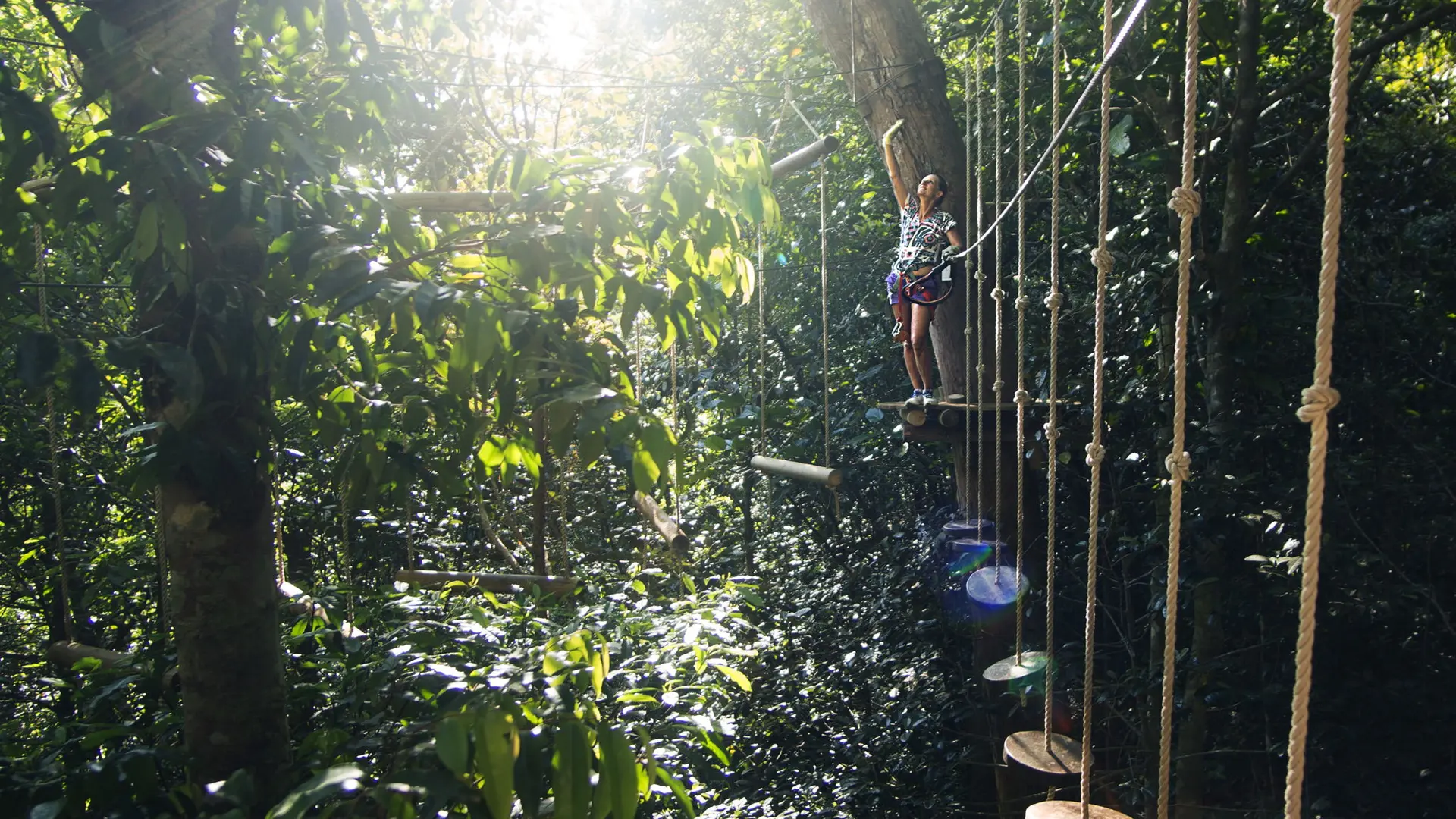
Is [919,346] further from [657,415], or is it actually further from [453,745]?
[453,745]

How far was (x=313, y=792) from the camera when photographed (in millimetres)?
873

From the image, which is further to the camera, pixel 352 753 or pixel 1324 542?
pixel 1324 542

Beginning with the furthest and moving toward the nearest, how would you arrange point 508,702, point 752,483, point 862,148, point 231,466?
point 752,483 → point 862,148 → point 231,466 → point 508,702

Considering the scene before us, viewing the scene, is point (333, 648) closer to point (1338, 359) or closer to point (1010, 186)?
point (1338, 359)

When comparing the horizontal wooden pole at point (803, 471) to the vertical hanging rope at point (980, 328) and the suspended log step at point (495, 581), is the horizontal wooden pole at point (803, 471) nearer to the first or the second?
the vertical hanging rope at point (980, 328)

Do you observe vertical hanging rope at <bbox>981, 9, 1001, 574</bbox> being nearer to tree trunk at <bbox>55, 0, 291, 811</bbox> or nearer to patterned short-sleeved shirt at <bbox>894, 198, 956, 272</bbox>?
patterned short-sleeved shirt at <bbox>894, 198, 956, 272</bbox>

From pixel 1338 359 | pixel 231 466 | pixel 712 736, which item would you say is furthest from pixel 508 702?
pixel 1338 359

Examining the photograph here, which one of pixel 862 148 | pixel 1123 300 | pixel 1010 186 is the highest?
pixel 862 148

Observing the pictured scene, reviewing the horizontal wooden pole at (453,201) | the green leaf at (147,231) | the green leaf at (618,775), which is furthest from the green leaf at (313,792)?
the horizontal wooden pole at (453,201)

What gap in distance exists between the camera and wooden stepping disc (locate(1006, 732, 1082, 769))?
2.18m

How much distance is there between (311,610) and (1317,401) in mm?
1882

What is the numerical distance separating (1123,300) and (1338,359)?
0.67 metres

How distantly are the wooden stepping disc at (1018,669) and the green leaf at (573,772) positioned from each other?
2.03m

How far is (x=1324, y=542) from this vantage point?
2.44 metres
